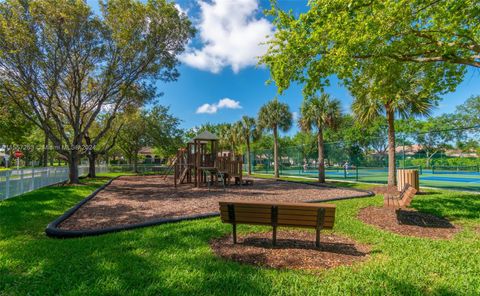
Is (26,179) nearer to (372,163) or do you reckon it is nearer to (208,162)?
(208,162)

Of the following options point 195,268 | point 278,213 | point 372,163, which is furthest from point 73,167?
point 372,163

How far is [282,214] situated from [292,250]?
0.58 m

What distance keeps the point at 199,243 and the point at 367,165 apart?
18965mm

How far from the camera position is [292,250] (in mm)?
4043

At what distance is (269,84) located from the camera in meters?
8.27

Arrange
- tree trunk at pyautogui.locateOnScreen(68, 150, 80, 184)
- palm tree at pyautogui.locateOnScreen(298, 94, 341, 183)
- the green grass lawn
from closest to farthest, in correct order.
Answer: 1. the green grass lawn
2. tree trunk at pyautogui.locateOnScreen(68, 150, 80, 184)
3. palm tree at pyautogui.locateOnScreen(298, 94, 341, 183)

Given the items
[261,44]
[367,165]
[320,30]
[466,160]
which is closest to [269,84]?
[261,44]

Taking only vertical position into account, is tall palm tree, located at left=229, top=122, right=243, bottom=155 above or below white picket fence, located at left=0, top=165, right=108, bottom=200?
above

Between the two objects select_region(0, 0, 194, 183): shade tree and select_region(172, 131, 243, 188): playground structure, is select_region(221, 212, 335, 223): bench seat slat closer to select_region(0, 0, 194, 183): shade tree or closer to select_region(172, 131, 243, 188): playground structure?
select_region(172, 131, 243, 188): playground structure

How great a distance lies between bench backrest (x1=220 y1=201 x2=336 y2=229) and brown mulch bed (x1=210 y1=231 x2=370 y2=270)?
0.41 meters

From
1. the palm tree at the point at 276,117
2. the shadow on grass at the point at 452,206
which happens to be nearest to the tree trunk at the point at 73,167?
the palm tree at the point at 276,117

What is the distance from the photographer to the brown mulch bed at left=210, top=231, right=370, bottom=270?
357cm

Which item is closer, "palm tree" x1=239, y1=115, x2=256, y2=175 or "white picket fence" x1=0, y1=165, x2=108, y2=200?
"white picket fence" x1=0, y1=165, x2=108, y2=200

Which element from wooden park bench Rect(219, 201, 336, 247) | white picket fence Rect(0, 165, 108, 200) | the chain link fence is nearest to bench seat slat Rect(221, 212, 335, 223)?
wooden park bench Rect(219, 201, 336, 247)
